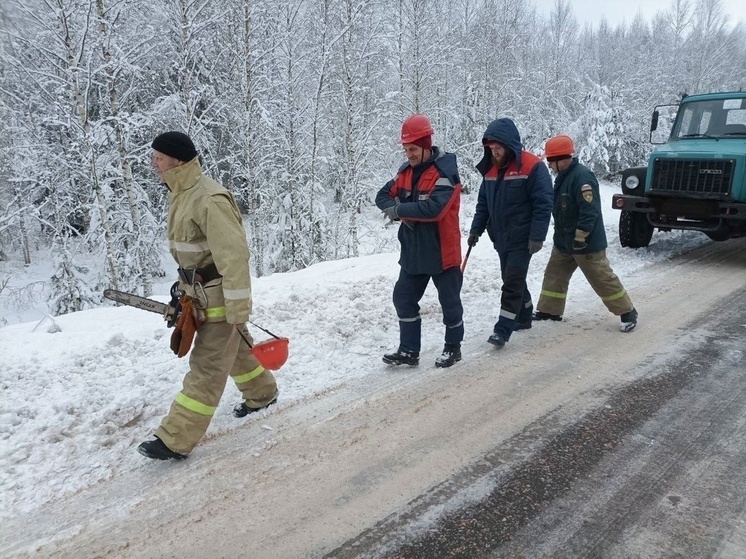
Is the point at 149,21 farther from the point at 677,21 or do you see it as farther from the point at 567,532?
the point at 677,21

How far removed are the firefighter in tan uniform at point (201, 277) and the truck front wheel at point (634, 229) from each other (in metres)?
7.68

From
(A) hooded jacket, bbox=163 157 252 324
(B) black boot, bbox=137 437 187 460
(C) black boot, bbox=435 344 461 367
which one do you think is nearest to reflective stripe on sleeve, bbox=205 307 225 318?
(A) hooded jacket, bbox=163 157 252 324

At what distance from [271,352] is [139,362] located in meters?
1.50

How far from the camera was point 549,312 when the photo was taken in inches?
217

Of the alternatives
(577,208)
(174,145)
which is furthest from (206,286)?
(577,208)

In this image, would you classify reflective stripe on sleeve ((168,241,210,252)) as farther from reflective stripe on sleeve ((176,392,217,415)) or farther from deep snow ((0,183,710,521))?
deep snow ((0,183,710,521))

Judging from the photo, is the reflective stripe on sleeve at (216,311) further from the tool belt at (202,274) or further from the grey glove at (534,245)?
the grey glove at (534,245)

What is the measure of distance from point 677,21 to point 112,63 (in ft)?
138

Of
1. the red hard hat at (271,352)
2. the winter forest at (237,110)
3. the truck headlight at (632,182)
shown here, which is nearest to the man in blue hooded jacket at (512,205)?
the red hard hat at (271,352)

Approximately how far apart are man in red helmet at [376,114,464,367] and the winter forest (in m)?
8.91

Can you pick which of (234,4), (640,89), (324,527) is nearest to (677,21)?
(640,89)

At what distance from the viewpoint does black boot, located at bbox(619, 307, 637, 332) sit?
16.6 ft

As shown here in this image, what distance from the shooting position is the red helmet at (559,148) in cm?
488

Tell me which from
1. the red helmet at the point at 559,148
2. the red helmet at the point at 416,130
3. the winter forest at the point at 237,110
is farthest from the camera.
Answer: the winter forest at the point at 237,110
